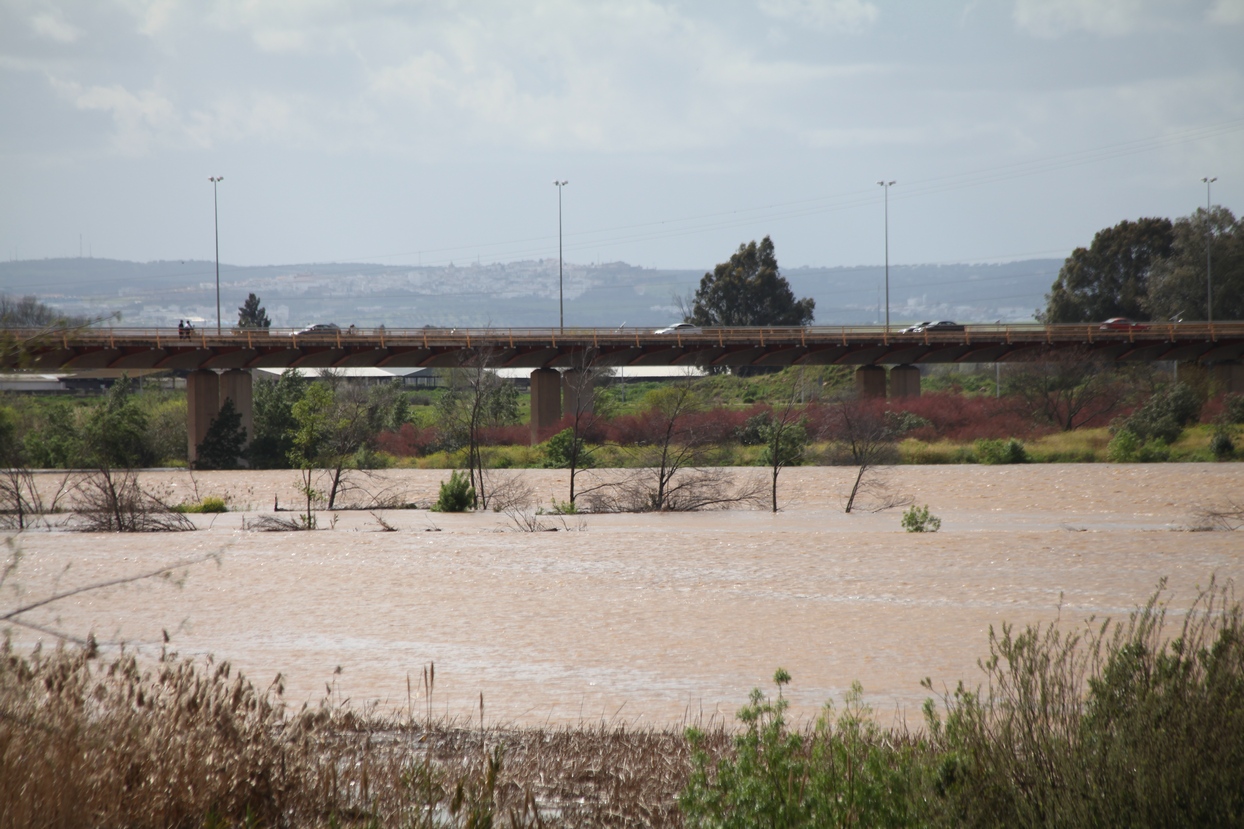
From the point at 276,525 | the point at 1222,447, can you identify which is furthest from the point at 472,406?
the point at 1222,447

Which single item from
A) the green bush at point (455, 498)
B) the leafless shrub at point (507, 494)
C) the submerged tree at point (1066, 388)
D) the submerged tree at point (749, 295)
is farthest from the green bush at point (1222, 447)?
the submerged tree at point (749, 295)

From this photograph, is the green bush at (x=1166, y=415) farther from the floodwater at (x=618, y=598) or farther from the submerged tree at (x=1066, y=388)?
the floodwater at (x=618, y=598)

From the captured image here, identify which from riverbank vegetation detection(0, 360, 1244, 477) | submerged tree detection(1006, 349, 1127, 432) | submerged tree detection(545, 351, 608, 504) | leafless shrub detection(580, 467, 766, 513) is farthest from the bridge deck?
leafless shrub detection(580, 467, 766, 513)

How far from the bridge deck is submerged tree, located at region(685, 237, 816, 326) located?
94.2 feet

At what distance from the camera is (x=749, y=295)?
93500mm

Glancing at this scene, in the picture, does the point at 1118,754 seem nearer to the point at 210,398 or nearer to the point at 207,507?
the point at 207,507

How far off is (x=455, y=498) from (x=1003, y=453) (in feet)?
75.5

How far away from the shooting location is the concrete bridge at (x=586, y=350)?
47.9 m

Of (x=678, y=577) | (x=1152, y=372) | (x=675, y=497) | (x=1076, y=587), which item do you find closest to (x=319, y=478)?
(x=675, y=497)

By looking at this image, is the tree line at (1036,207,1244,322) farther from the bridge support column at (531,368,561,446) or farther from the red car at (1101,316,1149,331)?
the bridge support column at (531,368,561,446)

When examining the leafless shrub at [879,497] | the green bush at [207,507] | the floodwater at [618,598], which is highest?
the floodwater at [618,598]

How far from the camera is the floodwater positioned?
1022cm

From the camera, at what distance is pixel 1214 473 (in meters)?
35.6

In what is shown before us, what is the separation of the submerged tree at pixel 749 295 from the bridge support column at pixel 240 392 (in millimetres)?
50230
